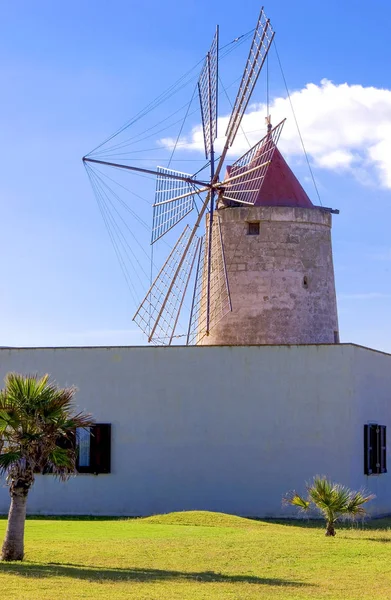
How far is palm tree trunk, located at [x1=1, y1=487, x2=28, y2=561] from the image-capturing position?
15.4 metres

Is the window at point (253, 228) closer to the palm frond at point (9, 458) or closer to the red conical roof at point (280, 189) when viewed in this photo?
the red conical roof at point (280, 189)

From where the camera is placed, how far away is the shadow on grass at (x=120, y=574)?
556 inches

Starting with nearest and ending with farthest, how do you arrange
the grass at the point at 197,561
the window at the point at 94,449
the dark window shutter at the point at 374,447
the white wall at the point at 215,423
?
1. the grass at the point at 197,561
2. the white wall at the point at 215,423
3. the window at the point at 94,449
4. the dark window shutter at the point at 374,447

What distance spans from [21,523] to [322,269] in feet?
48.7

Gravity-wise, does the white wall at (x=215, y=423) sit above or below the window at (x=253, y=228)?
below

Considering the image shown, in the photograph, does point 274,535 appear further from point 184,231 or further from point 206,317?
point 184,231

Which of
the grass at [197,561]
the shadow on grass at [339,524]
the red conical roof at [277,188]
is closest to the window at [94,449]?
the grass at [197,561]

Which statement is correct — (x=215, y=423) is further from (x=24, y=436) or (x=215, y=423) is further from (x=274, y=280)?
(x=24, y=436)

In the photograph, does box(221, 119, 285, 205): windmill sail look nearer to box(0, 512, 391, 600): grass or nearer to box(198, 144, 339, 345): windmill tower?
box(198, 144, 339, 345): windmill tower

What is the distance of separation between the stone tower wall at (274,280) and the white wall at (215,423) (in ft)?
13.4

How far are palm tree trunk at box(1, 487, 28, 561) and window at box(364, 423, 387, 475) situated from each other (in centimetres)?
978

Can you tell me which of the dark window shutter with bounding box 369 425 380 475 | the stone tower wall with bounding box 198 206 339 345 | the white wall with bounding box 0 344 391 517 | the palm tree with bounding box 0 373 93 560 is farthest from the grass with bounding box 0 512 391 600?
the stone tower wall with bounding box 198 206 339 345

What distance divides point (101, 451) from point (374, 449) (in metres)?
5.59

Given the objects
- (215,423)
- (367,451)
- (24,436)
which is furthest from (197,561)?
(367,451)
